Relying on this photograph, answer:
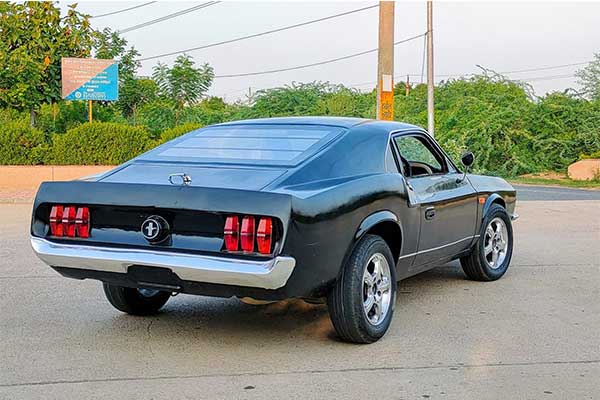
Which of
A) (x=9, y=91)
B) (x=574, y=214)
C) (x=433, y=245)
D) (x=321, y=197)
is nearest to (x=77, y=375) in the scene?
(x=321, y=197)

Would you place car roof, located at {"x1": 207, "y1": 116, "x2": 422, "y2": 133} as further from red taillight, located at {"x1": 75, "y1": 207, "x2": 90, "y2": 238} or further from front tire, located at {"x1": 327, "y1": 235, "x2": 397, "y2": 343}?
red taillight, located at {"x1": 75, "y1": 207, "x2": 90, "y2": 238}

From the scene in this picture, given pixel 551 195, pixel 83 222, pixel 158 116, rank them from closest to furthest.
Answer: pixel 83 222, pixel 551 195, pixel 158 116

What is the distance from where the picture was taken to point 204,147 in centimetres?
571

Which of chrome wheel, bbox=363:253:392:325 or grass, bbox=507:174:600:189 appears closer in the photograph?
chrome wheel, bbox=363:253:392:325

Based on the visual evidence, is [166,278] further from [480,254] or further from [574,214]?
[574,214]

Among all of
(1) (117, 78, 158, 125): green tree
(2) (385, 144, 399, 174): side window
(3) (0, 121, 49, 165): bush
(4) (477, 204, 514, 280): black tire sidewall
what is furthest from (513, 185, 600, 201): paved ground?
(1) (117, 78, 158, 125): green tree

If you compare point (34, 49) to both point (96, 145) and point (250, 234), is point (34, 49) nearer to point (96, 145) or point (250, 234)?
point (96, 145)

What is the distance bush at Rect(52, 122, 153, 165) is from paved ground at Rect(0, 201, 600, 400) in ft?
37.5

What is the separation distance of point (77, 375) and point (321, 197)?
1734 mm

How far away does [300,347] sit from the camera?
4.96 metres

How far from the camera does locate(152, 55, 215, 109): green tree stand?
26.6 metres

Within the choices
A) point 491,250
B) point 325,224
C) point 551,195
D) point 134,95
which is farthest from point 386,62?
point 134,95

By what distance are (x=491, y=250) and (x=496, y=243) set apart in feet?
0.40

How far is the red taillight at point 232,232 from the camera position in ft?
14.3
